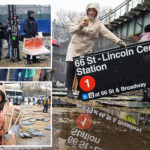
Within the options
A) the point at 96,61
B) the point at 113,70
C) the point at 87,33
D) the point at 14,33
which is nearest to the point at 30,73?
the point at 14,33

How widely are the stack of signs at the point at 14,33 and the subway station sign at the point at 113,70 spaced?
1.30 meters

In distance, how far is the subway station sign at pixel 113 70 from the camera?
138 inches

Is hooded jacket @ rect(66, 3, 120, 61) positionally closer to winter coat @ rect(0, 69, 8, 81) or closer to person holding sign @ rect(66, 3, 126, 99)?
person holding sign @ rect(66, 3, 126, 99)

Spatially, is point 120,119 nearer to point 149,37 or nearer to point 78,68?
point 78,68

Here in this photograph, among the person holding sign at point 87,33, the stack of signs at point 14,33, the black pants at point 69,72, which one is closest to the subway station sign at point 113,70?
the person holding sign at point 87,33

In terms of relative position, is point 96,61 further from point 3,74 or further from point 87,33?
point 3,74

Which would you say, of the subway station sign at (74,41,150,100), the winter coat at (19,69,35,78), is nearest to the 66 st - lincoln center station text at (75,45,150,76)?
the subway station sign at (74,41,150,100)

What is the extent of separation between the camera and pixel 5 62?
7.36 ft

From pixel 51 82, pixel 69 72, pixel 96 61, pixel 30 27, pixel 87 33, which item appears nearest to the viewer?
pixel 51 82

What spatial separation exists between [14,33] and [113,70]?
6.16 ft

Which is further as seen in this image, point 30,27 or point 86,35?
point 86,35

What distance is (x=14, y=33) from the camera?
2.20 meters

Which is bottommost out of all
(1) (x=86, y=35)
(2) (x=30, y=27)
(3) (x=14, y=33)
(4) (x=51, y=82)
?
(4) (x=51, y=82)

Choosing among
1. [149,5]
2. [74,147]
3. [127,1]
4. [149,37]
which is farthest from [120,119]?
[127,1]
